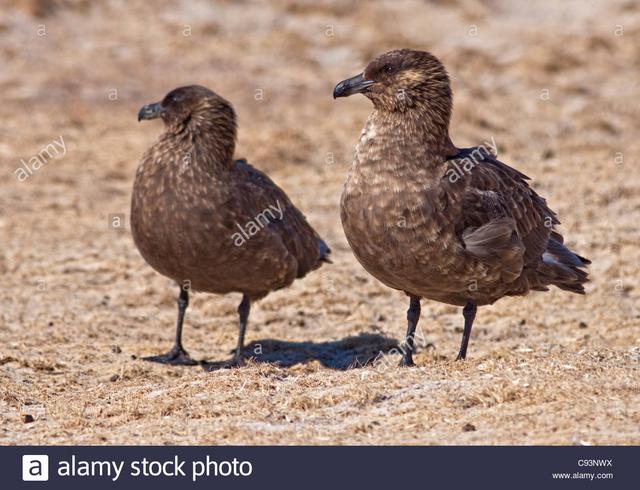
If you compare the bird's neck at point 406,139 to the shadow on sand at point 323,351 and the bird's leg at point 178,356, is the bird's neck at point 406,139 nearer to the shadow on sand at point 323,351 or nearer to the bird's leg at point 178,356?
the shadow on sand at point 323,351

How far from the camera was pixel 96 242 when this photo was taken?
47.7 feet

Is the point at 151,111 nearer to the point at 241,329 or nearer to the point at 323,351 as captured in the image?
the point at 241,329

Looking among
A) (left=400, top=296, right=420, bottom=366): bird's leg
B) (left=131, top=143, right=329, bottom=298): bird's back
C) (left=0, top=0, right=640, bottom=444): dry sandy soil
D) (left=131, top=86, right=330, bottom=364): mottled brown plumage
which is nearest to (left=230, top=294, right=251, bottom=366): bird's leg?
(left=131, top=86, right=330, bottom=364): mottled brown plumage

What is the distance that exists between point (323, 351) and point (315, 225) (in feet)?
13.5

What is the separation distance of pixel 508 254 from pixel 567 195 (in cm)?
664

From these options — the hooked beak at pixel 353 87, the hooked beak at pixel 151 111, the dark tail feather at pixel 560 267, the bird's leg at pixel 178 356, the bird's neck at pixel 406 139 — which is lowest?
the bird's leg at pixel 178 356

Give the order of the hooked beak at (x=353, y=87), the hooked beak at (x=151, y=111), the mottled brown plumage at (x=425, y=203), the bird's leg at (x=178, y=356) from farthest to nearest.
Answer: the hooked beak at (x=151, y=111) < the bird's leg at (x=178, y=356) < the hooked beak at (x=353, y=87) < the mottled brown plumage at (x=425, y=203)

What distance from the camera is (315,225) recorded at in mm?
14891

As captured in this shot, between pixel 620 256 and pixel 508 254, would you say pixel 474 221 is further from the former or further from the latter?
pixel 620 256

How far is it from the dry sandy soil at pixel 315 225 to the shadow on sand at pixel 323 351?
3cm

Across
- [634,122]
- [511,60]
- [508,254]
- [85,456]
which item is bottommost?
[85,456]

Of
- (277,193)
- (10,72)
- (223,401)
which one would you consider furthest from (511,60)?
(223,401)

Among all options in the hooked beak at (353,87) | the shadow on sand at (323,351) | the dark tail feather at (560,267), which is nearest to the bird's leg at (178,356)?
the shadow on sand at (323,351)

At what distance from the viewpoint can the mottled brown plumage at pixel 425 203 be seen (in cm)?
837
